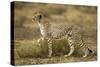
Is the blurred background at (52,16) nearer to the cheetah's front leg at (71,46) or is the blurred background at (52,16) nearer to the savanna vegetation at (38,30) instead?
the savanna vegetation at (38,30)

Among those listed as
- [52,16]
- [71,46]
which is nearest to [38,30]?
[52,16]

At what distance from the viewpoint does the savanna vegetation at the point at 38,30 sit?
226 cm

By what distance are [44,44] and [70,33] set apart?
0.37m

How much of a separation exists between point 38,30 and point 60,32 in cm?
29

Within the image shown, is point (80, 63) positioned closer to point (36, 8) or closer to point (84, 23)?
point (84, 23)

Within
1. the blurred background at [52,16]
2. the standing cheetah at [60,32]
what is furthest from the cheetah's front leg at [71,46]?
the blurred background at [52,16]

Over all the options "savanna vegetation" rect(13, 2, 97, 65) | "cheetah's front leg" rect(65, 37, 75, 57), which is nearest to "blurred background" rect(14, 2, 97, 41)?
"savanna vegetation" rect(13, 2, 97, 65)

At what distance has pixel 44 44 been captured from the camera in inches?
94.0

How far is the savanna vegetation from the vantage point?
2.26 m

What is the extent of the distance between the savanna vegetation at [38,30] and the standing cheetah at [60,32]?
5 cm

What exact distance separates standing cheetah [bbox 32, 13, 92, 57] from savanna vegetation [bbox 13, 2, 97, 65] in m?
0.05

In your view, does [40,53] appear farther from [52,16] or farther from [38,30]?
[52,16]

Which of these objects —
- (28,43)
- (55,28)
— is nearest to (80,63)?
(55,28)

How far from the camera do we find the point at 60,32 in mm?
2461
